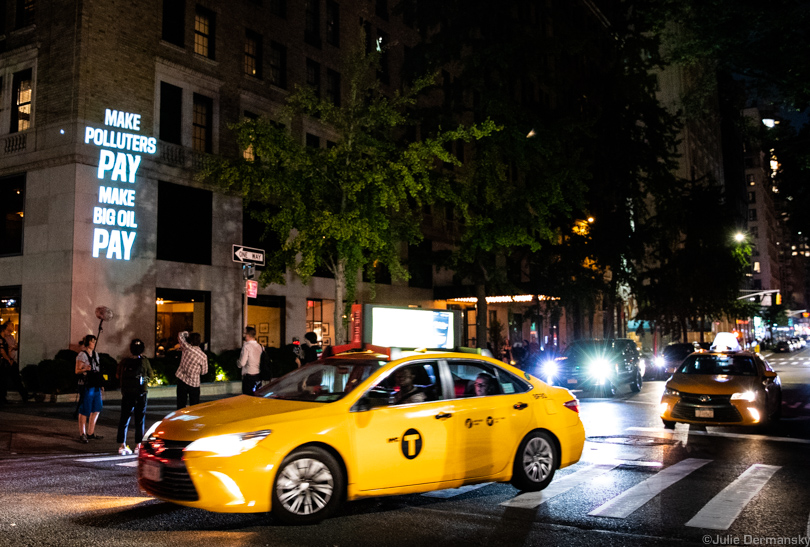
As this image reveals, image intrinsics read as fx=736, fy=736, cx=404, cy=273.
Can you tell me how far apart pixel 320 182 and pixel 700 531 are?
16195 mm

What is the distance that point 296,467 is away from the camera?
6.39 m

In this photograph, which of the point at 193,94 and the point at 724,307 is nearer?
the point at 193,94

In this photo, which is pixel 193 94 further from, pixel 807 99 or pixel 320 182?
pixel 807 99

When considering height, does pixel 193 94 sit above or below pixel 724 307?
above

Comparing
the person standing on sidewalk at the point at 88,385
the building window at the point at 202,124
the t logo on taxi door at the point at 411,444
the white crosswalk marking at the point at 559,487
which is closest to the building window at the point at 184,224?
the building window at the point at 202,124

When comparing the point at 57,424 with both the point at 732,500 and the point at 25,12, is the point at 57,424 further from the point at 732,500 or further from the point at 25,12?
the point at 25,12

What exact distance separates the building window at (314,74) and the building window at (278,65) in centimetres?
153

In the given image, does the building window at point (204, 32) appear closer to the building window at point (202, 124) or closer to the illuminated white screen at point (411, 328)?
the building window at point (202, 124)

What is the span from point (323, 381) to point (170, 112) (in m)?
20.5

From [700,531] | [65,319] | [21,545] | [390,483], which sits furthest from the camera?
[65,319]

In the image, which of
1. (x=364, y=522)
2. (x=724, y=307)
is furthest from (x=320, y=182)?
(x=724, y=307)

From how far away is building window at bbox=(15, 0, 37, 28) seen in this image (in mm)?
24228

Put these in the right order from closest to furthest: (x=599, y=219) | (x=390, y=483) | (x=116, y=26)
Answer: (x=390, y=483), (x=116, y=26), (x=599, y=219)

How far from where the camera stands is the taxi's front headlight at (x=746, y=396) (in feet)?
43.0
